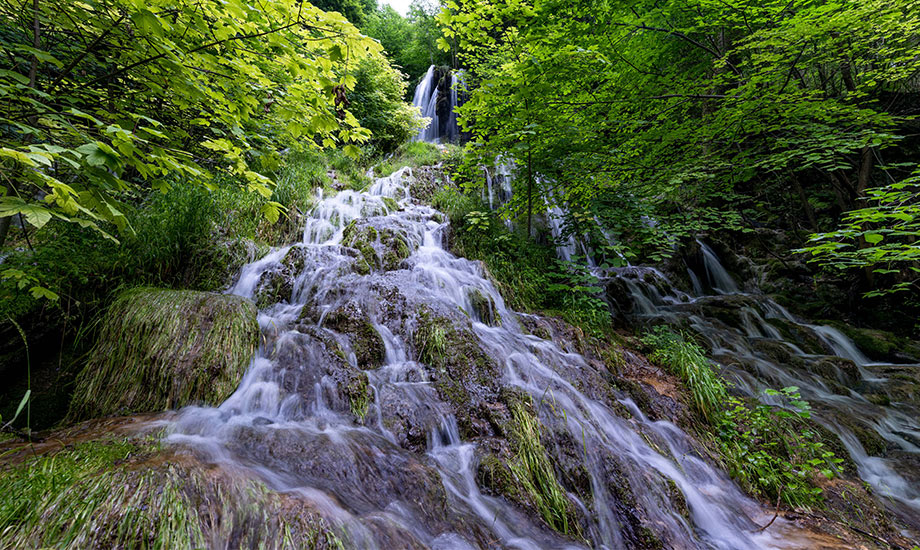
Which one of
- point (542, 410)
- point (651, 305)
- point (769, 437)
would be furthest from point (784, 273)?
point (542, 410)

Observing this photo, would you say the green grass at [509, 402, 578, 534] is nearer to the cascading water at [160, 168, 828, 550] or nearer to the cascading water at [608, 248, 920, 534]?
the cascading water at [160, 168, 828, 550]

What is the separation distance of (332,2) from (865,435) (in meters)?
24.0

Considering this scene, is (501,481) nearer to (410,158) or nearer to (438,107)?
(410,158)

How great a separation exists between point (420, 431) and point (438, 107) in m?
17.3

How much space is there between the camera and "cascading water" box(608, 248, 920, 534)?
330cm

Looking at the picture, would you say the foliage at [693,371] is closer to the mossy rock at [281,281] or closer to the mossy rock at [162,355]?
the mossy rock at [162,355]

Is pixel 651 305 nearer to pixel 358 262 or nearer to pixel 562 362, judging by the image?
pixel 562 362

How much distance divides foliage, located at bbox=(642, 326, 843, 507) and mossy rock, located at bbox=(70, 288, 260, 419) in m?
4.72

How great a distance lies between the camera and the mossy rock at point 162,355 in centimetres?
266

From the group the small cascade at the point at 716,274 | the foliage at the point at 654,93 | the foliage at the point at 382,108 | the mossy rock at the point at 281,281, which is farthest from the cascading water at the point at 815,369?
the foliage at the point at 382,108

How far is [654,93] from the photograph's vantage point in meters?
4.81

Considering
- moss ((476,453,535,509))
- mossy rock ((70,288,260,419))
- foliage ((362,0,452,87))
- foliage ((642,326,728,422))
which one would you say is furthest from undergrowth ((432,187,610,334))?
foliage ((362,0,452,87))

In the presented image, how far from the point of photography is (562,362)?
156 inches

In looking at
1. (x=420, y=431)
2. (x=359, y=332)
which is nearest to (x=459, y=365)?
(x=420, y=431)
